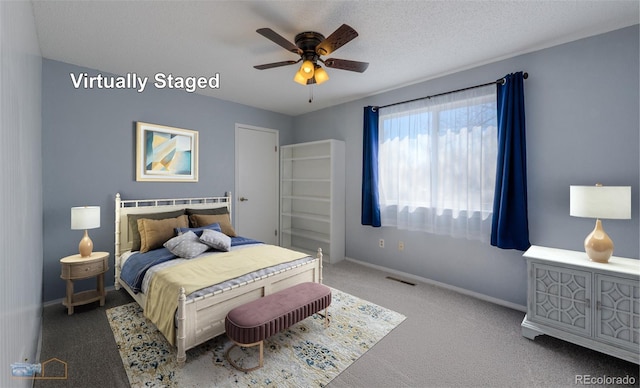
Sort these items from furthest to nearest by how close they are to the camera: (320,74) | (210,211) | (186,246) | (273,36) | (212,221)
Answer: (210,211)
(212,221)
(186,246)
(320,74)
(273,36)

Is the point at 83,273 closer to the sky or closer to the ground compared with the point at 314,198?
closer to the ground

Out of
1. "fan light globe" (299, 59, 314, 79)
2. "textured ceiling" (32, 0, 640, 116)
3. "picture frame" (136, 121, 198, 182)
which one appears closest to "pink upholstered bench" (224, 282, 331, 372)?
"fan light globe" (299, 59, 314, 79)

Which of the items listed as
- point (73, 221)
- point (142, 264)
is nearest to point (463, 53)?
point (142, 264)

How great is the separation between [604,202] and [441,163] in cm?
146

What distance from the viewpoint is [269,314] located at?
1906 mm

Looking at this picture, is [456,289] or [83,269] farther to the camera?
[456,289]

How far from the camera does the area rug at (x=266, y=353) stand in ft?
5.73

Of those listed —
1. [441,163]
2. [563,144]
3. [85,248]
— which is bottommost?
[85,248]

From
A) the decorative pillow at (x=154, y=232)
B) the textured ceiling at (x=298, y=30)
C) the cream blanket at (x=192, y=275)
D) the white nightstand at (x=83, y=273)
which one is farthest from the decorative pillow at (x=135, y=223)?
the textured ceiling at (x=298, y=30)

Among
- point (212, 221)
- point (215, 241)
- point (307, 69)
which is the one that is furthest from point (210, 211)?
point (307, 69)

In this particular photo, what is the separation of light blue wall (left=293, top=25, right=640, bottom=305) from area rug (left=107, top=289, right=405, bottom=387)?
47.1 inches

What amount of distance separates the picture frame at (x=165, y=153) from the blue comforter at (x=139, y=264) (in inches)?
44.2

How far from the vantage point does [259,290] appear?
89.9 inches

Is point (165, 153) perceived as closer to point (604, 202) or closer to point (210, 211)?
point (210, 211)
